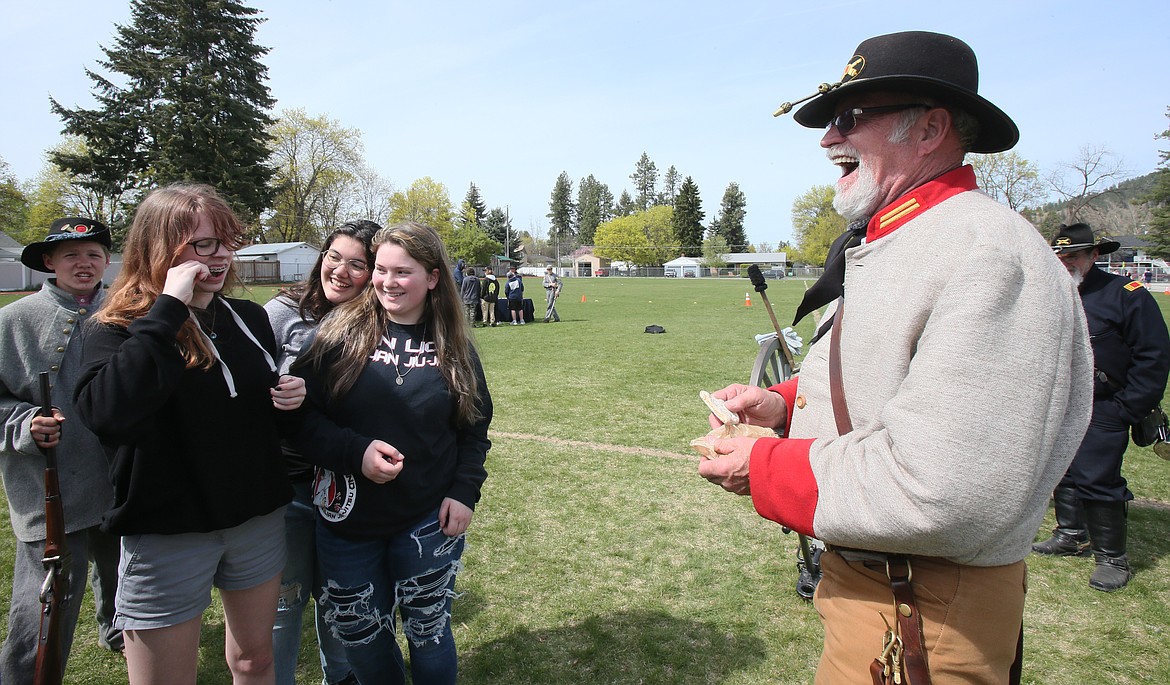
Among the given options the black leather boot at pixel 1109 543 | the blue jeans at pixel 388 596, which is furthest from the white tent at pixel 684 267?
the blue jeans at pixel 388 596

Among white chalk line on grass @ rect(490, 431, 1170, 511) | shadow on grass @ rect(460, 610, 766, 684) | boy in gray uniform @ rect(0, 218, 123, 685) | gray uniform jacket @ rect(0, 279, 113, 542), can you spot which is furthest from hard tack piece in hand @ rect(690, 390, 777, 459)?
white chalk line on grass @ rect(490, 431, 1170, 511)

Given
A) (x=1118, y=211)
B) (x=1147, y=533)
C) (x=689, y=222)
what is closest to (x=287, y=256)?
(x=1147, y=533)

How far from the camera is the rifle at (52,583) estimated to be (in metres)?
2.14

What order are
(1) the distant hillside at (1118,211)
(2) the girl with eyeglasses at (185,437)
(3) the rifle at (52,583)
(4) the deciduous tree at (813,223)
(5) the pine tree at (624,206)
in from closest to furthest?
(2) the girl with eyeglasses at (185,437)
(3) the rifle at (52,583)
(1) the distant hillside at (1118,211)
(4) the deciduous tree at (813,223)
(5) the pine tree at (624,206)

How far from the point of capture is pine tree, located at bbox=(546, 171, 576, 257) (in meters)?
130

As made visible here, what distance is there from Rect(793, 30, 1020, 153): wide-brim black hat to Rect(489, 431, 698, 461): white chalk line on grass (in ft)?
16.8

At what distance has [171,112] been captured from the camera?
32281 mm

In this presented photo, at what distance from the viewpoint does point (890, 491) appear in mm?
1281

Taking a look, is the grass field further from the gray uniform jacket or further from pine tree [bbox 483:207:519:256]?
pine tree [bbox 483:207:519:256]

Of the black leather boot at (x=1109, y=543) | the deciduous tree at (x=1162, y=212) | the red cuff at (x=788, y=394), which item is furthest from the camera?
the deciduous tree at (x=1162, y=212)

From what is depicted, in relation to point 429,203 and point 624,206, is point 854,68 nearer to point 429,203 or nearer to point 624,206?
point 429,203

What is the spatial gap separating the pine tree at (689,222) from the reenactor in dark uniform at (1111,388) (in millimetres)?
97619

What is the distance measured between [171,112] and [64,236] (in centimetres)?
3661

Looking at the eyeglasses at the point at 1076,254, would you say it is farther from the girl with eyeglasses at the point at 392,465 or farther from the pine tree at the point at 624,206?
the pine tree at the point at 624,206
